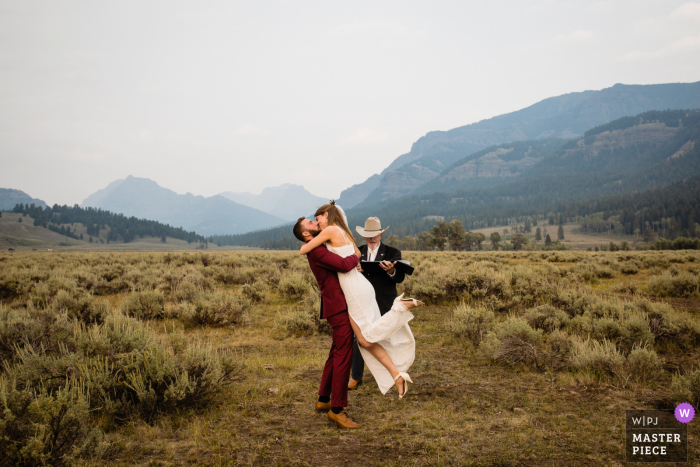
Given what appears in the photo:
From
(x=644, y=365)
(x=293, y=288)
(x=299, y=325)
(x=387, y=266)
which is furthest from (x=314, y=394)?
(x=293, y=288)

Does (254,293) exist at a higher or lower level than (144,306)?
lower

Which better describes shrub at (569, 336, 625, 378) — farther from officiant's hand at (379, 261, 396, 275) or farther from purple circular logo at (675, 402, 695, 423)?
officiant's hand at (379, 261, 396, 275)

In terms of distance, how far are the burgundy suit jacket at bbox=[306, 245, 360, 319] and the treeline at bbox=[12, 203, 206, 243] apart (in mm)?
204359

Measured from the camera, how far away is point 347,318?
394cm

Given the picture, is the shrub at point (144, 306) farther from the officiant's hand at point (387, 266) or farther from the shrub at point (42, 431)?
the officiant's hand at point (387, 266)

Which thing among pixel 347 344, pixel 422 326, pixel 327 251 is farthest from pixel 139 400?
pixel 422 326

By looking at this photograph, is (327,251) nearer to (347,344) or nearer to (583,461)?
(347,344)

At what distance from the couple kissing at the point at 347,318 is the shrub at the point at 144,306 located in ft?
23.3

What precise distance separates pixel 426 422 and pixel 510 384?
1851 millimetres

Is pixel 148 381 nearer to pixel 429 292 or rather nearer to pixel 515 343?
pixel 515 343

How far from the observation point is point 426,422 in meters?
4.16

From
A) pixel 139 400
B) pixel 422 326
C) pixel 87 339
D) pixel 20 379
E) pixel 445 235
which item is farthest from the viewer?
pixel 445 235

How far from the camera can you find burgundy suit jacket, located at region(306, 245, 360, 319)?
12.2 feet

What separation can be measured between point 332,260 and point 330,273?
0.93ft
